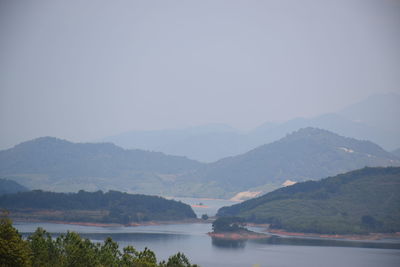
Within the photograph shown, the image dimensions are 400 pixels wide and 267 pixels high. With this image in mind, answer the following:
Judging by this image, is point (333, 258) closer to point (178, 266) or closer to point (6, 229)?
point (178, 266)

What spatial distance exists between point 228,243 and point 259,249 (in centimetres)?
1764

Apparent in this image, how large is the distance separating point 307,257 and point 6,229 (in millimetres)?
90768

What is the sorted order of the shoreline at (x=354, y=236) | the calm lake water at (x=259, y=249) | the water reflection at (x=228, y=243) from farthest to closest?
1. the shoreline at (x=354, y=236)
2. the water reflection at (x=228, y=243)
3. the calm lake water at (x=259, y=249)

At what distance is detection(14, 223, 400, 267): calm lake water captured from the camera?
129375 millimetres

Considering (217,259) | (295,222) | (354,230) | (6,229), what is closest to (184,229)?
(295,222)

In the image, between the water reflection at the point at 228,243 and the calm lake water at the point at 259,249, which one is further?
the water reflection at the point at 228,243

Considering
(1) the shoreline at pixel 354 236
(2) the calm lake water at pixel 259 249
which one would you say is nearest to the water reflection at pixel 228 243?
(2) the calm lake water at pixel 259 249

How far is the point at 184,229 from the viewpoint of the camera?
19738 cm

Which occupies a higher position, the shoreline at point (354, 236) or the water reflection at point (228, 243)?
the shoreline at point (354, 236)

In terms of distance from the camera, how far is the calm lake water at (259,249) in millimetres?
129375

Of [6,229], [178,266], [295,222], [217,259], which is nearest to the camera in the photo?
[6,229]

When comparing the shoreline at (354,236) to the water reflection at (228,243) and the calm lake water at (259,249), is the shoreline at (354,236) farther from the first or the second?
the water reflection at (228,243)

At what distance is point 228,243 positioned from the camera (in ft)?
550

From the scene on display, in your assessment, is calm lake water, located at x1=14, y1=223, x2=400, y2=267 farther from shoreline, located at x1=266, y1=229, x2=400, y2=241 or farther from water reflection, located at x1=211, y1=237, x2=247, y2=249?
shoreline, located at x1=266, y1=229, x2=400, y2=241
